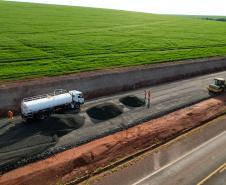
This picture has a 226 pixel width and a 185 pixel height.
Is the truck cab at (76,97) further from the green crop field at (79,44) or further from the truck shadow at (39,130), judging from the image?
the green crop field at (79,44)

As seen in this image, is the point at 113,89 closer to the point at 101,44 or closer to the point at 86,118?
the point at 86,118

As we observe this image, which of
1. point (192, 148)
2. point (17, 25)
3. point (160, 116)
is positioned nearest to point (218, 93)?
point (160, 116)

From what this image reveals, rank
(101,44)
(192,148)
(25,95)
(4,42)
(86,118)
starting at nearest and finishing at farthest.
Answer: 1. (192,148)
2. (86,118)
3. (25,95)
4. (4,42)
5. (101,44)

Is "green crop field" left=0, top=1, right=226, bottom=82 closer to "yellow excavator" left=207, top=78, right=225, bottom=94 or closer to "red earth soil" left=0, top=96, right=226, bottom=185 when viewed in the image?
"yellow excavator" left=207, top=78, right=225, bottom=94

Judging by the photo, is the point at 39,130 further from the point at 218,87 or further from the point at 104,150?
the point at 218,87

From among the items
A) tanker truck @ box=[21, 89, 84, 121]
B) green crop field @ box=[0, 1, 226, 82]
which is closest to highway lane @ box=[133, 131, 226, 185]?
tanker truck @ box=[21, 89, 84, 121]

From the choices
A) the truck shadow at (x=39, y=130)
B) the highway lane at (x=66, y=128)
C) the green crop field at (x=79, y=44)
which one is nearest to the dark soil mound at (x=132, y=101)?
the highway lane at (x=66, y=128)

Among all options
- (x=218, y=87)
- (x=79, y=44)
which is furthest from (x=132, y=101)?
(x=79, y=44)
